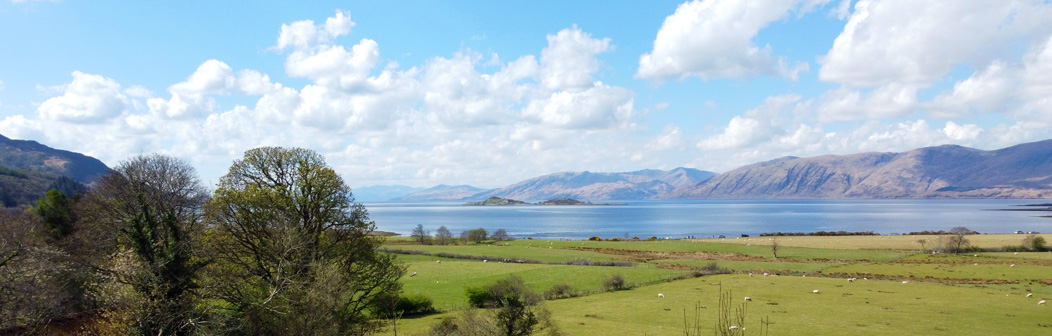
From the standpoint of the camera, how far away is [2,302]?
436 inches

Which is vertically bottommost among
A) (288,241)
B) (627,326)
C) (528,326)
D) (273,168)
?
(627,326)

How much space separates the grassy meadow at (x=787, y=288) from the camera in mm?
25672

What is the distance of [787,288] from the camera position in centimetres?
3734

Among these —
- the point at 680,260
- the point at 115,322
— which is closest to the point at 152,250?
the point at 115,322

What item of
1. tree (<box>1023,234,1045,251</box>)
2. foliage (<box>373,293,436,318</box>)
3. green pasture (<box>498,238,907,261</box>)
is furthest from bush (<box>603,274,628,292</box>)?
tree (<box>1023,234,1045,251</box>)

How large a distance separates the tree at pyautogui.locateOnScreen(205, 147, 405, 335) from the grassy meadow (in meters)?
4.98

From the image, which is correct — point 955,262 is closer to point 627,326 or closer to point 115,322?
point 627,326

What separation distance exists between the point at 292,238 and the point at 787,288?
33927 millimetres

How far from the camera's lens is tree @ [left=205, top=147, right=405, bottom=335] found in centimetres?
1839

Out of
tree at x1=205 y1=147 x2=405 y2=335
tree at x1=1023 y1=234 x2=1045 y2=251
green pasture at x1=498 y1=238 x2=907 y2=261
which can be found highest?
tree at x1=205 y1=147 x2=405 y2=335

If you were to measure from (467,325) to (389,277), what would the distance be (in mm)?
6358

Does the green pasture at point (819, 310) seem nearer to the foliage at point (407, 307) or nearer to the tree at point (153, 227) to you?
the foliage at point (407, 307)

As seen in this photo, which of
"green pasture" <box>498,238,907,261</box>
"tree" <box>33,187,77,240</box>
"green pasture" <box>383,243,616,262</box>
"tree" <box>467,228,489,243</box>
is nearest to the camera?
"tree" <box>33,187,77,240</box>

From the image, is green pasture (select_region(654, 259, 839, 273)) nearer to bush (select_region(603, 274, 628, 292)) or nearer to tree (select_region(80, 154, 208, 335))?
bush (select_region(603, 274, 628, 292))
